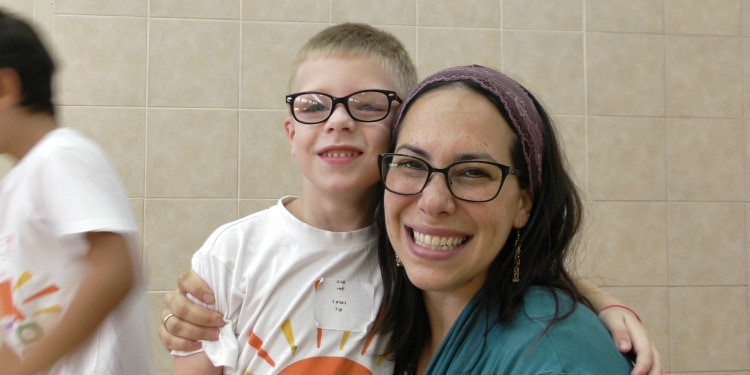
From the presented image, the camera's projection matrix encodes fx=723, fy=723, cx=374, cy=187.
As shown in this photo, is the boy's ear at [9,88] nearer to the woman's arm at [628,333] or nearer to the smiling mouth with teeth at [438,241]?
the smiling mouth with teeth at [438,241]

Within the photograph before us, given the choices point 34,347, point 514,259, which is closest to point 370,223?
point 514,259

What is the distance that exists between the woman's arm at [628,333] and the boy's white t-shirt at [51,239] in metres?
0.87

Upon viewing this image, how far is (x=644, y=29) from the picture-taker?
9.75 ft

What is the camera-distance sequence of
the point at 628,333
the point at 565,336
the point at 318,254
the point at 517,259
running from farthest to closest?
the point at 318,254 < the point at 517,259 < the point at 628,333 < the point at 565,336

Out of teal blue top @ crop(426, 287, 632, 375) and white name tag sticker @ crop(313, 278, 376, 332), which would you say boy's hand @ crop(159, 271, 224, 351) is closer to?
white name tag sticker @ crop(313, 278, 376, 332)

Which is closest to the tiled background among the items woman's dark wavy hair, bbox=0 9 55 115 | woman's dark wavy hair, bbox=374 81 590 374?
woman's dark wavy hair, bbox=0 9 55 115

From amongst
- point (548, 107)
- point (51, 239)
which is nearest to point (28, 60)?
point (51, 239)

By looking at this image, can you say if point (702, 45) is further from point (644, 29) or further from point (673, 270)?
point (673, 270)

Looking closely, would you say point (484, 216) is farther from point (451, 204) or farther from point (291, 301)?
point (291, 301)

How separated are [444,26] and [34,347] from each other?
206 centimetres

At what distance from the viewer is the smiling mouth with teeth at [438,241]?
122 cm

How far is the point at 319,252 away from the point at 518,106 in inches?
18.9

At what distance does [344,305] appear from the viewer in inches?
54.1

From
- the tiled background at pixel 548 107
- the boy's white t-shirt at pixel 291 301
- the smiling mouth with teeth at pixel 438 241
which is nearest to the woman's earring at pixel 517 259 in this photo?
the smiling mouth with teeth at pixel 438 241
